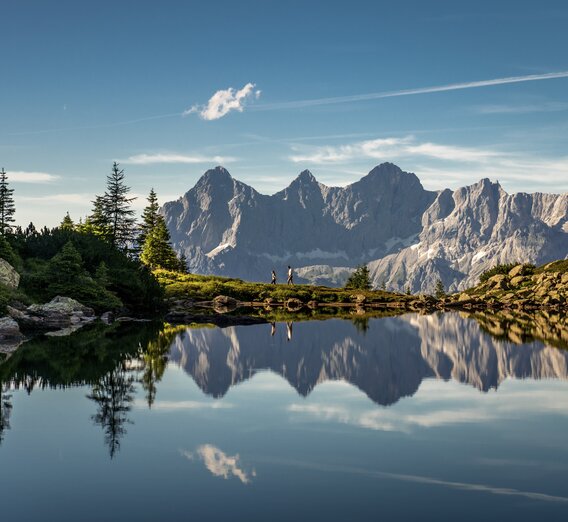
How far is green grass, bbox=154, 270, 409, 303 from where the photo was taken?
85812 millimetres

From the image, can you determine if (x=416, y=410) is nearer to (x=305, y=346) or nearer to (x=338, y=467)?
(x=338, y=467)

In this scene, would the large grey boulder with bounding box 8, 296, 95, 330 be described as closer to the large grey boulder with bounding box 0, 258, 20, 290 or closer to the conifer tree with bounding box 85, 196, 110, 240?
the large grey boulder with bounding box 0, 258, 20, 290

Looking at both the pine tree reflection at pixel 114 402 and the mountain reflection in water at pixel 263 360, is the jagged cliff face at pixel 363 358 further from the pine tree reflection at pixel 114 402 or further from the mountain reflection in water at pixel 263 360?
the pine tree reflection at pixel 114 402

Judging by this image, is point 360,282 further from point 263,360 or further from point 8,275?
point 263,360

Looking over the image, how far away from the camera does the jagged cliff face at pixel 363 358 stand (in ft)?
84.0

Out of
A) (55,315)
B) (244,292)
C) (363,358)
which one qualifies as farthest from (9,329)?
(244,292)

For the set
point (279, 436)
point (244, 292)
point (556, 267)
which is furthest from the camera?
point (556, 267)

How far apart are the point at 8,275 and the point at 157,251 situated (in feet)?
222

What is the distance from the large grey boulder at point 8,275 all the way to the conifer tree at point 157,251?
63.2 m

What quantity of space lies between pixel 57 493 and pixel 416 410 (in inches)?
447

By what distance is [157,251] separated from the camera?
11569cm

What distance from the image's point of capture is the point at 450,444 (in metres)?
15.9

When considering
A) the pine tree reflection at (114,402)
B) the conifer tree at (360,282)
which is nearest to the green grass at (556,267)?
the conifer tree at (360,282)

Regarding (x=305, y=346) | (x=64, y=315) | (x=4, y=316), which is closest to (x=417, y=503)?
(x=305, y=346)
